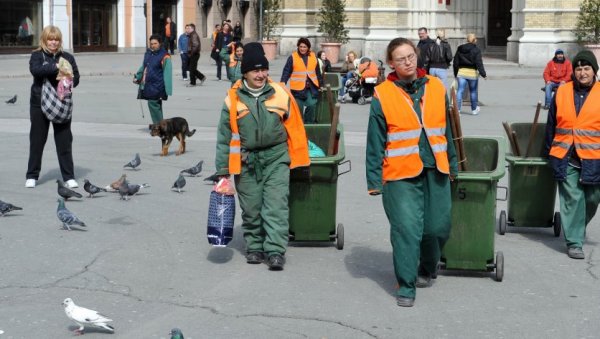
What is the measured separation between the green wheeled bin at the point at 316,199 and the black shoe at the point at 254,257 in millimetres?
532

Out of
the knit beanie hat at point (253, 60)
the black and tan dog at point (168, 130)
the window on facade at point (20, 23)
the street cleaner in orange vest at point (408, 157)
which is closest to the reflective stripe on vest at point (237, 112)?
the knit beanie hat at point (253, 60)

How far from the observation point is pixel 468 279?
8.28m

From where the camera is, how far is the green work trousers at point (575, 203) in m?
9.00

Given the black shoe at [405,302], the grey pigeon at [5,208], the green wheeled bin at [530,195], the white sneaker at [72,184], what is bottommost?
the black shoe at [405,302]

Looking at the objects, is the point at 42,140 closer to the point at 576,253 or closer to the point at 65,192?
the point at 65,192

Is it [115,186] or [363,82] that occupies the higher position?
[363,82]

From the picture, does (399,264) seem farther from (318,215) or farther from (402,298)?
(318,215)

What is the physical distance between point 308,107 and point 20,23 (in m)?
27.7

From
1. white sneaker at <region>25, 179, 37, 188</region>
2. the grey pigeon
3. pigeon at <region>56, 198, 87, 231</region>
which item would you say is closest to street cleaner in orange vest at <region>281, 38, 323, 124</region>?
white sneaker at <region>25, 179, 37, 188</region>

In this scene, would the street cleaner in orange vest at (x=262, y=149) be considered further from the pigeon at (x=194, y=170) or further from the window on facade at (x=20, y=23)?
the window on facade at (x=20, y=23)

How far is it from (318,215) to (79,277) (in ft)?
6.41

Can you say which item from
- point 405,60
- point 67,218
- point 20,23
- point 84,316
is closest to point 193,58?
point 20,23

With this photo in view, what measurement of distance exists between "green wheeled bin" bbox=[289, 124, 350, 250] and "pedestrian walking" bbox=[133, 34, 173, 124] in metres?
7.93

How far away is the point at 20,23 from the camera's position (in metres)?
42.2
